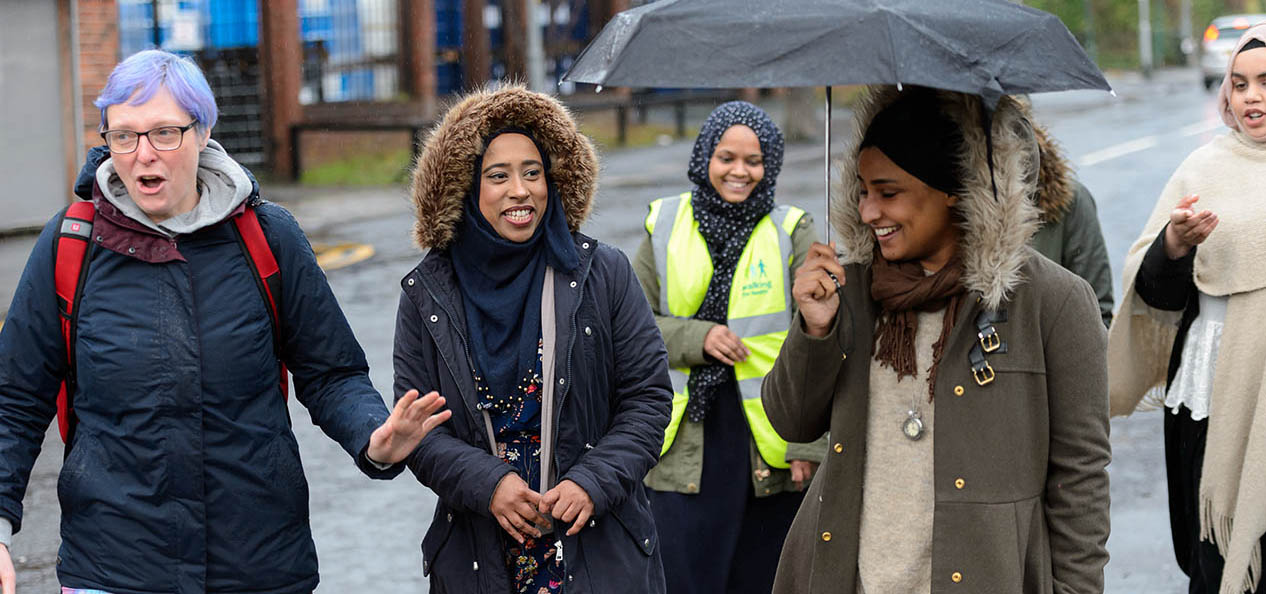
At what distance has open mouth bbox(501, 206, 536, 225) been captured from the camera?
3586mm

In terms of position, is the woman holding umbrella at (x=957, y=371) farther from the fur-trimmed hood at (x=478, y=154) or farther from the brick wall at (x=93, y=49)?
the brick wall at (x=93, y=49)

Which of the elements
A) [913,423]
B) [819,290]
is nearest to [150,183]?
[819,290]

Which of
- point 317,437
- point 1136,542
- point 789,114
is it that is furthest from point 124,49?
point 1136,542

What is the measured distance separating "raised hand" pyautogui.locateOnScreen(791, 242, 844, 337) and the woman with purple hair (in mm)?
827

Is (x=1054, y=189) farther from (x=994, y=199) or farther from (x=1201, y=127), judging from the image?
(x=1201, y=127)

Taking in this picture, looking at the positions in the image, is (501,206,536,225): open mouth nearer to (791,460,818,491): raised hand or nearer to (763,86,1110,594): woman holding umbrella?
(763,86,1110,594): woman holding umbrella

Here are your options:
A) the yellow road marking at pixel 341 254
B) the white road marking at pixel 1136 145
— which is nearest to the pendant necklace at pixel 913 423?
the yellow road marking at pixel 341 254

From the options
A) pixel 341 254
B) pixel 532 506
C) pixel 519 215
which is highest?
pixel 519 215

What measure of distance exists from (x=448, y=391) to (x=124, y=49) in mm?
17431

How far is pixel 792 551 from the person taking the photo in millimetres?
3584

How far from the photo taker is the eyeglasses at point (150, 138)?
3371mm

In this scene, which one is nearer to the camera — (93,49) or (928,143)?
(928,143)

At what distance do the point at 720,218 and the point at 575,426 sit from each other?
1.63m

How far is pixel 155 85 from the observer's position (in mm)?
3406
